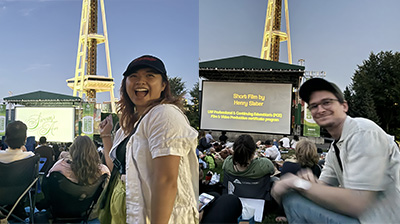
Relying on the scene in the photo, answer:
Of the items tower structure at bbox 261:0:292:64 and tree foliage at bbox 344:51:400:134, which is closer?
tree foliage at bbox 344:51:400:134

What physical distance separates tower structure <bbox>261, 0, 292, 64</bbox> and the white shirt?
24.2 inches

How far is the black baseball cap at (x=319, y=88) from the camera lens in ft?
2.95

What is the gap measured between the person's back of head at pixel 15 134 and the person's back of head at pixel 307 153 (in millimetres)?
1154

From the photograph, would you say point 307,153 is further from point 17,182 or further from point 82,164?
point 17,182

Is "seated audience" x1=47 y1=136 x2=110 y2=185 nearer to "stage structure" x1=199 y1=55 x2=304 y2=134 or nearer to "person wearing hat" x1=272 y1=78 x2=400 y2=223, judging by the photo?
"stage structure" x1=199 y1=55 x2=304 y2=134

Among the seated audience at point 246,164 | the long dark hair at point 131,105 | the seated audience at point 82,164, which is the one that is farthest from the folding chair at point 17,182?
the seated audience at point 246,164

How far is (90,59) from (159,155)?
0.68 metres

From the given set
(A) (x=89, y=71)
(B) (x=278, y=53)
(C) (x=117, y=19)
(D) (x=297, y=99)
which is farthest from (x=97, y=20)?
(D) (x=297, y=99)

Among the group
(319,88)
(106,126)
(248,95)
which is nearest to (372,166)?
(319,88)

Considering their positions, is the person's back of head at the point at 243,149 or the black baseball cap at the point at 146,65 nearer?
the black baseball cap at the point at 146,65

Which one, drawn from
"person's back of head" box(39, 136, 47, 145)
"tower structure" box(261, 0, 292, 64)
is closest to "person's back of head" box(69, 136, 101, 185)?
"person's back of head" box(39, 136, 47, 145)

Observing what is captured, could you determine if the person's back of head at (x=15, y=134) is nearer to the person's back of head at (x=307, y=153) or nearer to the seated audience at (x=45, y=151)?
the seated audience at (x=45, y=151)

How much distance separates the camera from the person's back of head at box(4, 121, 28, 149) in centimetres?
124

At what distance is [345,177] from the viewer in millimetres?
830
